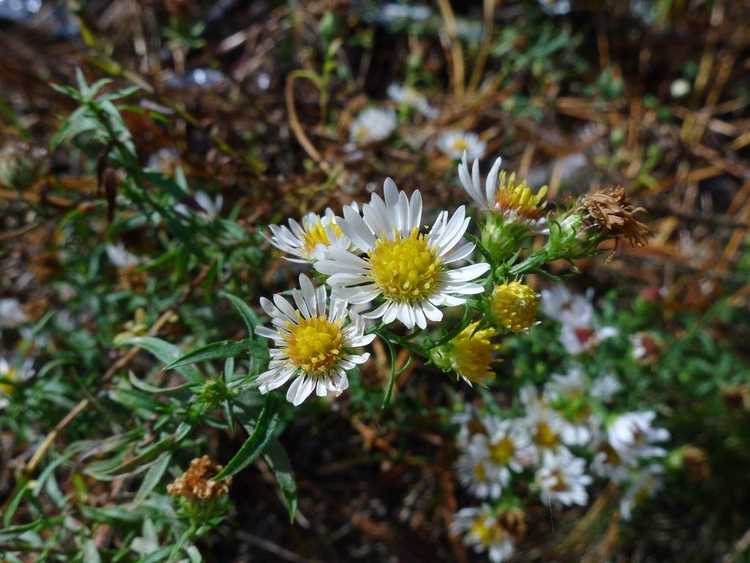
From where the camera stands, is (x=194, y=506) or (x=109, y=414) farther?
(x=109, y=414)

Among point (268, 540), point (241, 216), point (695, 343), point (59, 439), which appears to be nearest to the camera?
point (59, 439)

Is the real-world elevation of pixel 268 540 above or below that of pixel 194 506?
above

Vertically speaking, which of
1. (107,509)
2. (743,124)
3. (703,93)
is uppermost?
(703,93)

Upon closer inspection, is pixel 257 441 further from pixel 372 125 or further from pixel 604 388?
pixel 372 125

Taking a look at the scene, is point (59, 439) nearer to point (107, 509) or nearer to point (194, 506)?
point (107, 509)

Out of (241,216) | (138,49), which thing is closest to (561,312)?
(241,216)

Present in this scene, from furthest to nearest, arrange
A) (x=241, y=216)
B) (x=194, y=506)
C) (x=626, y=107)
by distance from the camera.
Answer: (x=626, y=107), (x=241, y=216), (x=194, y=506)

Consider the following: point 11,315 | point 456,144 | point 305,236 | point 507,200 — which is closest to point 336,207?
point 305,236
